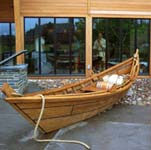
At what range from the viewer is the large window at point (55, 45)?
14.2 metres

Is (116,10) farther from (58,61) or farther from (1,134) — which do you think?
(1,134)

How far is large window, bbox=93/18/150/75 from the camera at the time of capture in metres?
14.2

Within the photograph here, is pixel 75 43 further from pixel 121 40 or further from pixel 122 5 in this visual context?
pixel 122 5

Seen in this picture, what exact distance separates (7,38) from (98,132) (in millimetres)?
10167

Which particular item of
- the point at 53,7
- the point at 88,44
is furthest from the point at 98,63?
the point at 53,7

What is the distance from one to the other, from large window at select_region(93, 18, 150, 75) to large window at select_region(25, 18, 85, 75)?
610 millimetres

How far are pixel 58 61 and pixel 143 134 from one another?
27.8 ft

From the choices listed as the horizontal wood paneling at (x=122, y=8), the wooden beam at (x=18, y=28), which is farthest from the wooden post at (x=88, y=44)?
the wooden beam at (x=18, y=28)

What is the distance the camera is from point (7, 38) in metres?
15.8

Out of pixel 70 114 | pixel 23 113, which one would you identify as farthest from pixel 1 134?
pixel 70 114

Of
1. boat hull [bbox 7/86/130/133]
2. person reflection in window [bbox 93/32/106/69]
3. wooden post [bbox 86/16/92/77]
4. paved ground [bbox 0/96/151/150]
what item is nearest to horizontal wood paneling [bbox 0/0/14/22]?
wooden post [bbox 86/16/92/77]

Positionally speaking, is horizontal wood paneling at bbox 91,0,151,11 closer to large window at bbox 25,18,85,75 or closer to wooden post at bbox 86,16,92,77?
wooden post at bbox 86,16,92,77

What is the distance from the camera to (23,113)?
587 centimetres

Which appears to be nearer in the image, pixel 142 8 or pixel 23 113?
pixel 23 113
